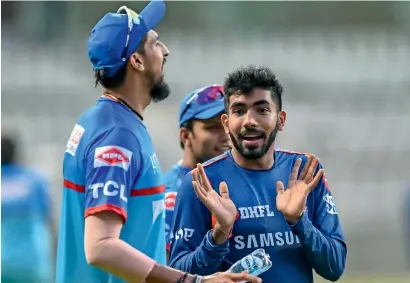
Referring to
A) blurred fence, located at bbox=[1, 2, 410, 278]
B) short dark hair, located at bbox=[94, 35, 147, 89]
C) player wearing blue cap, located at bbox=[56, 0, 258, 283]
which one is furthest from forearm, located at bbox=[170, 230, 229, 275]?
blurred fence, located at bbox=[1, 2, 410, 278]

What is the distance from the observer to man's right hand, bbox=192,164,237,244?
3861 millimetres

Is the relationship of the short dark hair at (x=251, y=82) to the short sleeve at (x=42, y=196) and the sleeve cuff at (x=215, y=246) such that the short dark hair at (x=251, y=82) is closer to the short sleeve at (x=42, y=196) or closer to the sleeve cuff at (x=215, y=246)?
the sleeve cuff at (x=215, y=246)

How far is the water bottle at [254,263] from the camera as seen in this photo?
12.6ft

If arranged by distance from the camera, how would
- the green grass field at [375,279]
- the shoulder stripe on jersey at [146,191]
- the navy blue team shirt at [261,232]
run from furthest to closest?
the green grass field at [375,279] < the navy blue team shirt at [261,232] < the shoulder stripe on jersey at [146,191]

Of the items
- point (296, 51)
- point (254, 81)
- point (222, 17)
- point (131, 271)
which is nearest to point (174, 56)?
point (222, 17)

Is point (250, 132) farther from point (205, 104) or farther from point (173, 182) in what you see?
point (173, 182)

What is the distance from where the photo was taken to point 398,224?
14125mm

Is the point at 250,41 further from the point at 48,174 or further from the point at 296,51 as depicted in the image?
the point at 48,174

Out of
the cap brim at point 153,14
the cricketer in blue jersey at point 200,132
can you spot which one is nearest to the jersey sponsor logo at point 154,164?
the cap brim at point 153,14

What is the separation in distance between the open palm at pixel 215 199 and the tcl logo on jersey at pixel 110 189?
1.44ft

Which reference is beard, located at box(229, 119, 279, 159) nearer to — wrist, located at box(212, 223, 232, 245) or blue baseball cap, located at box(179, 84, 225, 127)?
wrist, located at box(212, 223, 232, 245)

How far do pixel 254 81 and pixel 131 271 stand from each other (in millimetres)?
1231

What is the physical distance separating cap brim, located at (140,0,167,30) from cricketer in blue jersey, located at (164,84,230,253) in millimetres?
1621

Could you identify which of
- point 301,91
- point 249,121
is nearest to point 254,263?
point 249,121
